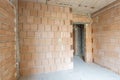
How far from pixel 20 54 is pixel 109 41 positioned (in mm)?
3242

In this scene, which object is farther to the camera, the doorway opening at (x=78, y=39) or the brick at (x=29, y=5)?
the doorway opening at (x=78, y=39)

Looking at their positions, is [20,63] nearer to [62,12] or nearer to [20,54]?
[20,54]

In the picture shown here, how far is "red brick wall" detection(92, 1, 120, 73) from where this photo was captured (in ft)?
11.7

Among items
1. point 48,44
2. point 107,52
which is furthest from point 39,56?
point 107,52

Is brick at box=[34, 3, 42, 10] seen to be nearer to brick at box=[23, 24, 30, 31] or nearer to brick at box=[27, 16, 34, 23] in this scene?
brick at box=[27, 16, 34, 23]

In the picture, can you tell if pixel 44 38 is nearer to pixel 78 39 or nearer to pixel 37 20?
pixel 37 20

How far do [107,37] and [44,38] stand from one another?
2.42 meters

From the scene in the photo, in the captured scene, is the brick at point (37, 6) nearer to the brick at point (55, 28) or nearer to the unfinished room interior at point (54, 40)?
the unfinished room interior at point (54, 40)

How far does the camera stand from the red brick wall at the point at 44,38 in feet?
11.5

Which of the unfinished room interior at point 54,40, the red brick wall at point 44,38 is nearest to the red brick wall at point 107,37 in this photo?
the unfinished room interior at point 54,40

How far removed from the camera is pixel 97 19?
→ 15.4 ft

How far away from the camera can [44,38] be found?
3.70 metres

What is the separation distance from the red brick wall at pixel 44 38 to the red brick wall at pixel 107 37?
4.63ft

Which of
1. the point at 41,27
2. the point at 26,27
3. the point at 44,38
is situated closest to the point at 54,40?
the point at 44,38
